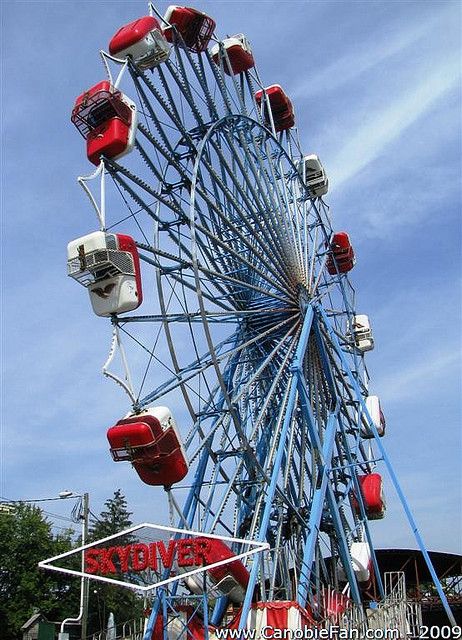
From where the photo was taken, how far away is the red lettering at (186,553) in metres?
13.8

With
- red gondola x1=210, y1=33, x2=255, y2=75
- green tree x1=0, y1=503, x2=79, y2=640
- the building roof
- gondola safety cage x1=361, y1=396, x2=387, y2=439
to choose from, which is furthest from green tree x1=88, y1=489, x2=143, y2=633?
red gondola x1=210, y1=33, x2=255, y2=75

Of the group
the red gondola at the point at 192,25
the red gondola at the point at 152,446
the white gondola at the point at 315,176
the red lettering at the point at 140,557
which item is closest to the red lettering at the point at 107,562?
the red lettering at the point at 140,557

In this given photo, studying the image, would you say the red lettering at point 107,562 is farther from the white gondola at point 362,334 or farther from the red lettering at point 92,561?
the white gondola at point 362,334

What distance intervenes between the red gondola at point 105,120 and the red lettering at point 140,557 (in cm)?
791

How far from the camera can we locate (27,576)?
38844 mm

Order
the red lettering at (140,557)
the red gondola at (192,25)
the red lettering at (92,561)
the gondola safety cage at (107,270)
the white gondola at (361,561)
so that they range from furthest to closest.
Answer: the white gondola at (361,561)
the red gondola at (192,25)
the gondola safety cage at (107,270)
the red lettering at (92,561)
the red lettering at (140,557)

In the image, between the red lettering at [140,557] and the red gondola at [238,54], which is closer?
the red lettering at [140,557]

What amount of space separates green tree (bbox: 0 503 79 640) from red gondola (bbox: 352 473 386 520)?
880 inches

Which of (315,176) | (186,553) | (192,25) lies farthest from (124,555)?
(315,176)

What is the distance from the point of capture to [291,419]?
717 inches

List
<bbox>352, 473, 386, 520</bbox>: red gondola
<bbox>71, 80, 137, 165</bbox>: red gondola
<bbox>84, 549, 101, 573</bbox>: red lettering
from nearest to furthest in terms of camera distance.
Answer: <bbox>84, 549, 101, 573</bbox>: red lettering < <bbox>71, 80, 137, 165</bbox>: red gondola < <bbox>352, 473, 386, 520</bbox>: red gondola

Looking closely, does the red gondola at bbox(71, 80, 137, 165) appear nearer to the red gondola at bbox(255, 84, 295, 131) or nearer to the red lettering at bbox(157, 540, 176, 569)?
the red lettering at bbox(157, 540, 176, 569)

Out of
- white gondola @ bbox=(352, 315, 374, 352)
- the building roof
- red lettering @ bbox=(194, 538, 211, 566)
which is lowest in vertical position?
red lettering @ bbox=(194, 538, 211, 566)

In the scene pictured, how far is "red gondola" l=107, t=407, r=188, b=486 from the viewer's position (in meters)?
14.0
